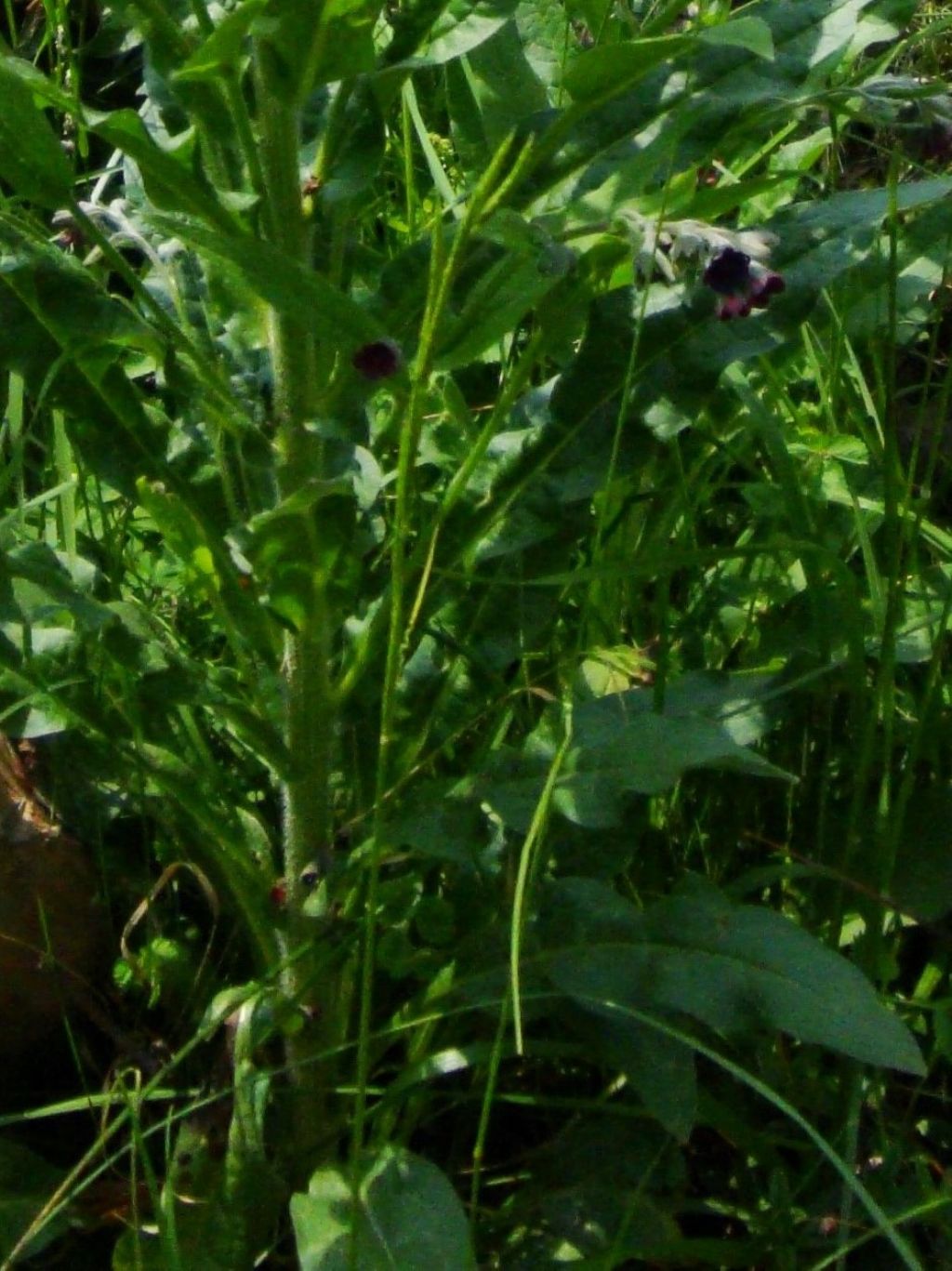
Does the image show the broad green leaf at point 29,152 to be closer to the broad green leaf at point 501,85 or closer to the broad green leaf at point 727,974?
the broad green leaf at point 501,85

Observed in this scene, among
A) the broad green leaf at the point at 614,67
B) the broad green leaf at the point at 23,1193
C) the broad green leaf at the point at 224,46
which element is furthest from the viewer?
the broad green leaf at the point at 23,1193

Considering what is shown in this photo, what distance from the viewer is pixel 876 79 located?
137 centimetres

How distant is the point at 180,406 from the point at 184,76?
0.37 m

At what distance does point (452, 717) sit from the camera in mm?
1441

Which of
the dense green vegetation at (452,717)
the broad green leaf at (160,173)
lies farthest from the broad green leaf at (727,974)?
the broad green leaf at (160,173)

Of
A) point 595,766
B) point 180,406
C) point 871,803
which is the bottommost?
point 871,803

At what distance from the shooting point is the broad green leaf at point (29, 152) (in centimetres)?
115

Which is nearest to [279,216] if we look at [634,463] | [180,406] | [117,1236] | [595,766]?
[180,406]

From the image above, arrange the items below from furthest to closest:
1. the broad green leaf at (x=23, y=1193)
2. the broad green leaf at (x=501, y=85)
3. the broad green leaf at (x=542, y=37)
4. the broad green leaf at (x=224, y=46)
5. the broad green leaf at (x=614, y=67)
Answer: the broad green leaf at (x=542, y=37), the broad green leaf at (x=501, y=85), the broad green leaf at (x=23, y=1193), the broad green leaf at (x=614, y=67), the broad green leaf at (x=224, y=46)

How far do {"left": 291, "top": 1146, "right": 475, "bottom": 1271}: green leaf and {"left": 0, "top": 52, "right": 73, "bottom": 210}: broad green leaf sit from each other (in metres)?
0.77

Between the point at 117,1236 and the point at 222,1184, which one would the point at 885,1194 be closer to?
the point at 222,1184

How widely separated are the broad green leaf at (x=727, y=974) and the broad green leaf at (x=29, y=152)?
2.15ft

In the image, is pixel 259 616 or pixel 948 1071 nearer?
pixel 259 616

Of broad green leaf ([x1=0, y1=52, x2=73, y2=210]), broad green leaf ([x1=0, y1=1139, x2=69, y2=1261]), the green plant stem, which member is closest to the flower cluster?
the green plant stem
